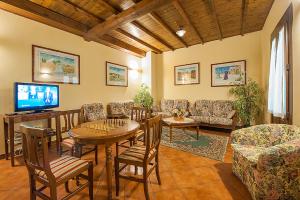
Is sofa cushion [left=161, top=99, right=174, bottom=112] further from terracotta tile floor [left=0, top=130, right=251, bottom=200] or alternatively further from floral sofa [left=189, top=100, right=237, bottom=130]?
terracotta tile floor [left=0, top=130, right=251, bottom=200]

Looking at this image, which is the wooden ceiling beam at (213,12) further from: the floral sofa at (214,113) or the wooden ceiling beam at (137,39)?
the wooden ceiling beam at (137,39)

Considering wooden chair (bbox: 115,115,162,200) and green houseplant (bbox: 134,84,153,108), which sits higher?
green houseplant (bbox: 134,84,153,108)

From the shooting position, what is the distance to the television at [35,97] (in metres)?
2.81

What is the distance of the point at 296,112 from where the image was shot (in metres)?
2.21

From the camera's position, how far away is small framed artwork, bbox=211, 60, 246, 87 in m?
4.85

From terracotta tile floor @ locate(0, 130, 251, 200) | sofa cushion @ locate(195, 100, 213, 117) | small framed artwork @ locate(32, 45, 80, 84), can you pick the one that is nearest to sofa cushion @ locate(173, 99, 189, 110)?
sofa cushion @ locate(195, 100, 213, 117)

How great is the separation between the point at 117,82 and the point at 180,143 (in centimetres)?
304

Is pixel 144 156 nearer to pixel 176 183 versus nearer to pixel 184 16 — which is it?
pixel 176 183

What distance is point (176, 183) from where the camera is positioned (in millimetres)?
2082

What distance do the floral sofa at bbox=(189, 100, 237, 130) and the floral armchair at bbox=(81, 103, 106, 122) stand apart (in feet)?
9.43

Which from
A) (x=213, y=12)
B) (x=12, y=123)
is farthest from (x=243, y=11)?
(x=12, y=123)

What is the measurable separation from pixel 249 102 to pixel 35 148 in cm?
475

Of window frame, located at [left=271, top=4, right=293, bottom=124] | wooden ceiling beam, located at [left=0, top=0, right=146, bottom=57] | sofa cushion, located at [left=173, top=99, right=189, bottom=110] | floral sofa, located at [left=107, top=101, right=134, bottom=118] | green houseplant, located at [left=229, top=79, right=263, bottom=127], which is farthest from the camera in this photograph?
sofa cushion, located at [left=173, top=99, right=189, bottom=110]

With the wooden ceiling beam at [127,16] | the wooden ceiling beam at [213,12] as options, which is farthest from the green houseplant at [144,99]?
the wooden ceiling beam at [213,12]
